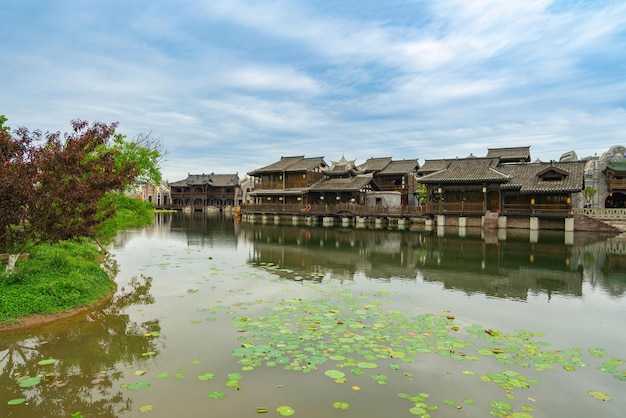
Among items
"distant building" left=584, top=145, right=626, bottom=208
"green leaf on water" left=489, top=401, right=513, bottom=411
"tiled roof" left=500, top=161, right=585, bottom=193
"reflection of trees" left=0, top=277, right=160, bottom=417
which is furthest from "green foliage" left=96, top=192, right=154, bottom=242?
"distant building" left=584, top=145, right=626, bottom=208

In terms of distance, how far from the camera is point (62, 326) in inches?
364

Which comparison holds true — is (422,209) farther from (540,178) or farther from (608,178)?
(608,178)

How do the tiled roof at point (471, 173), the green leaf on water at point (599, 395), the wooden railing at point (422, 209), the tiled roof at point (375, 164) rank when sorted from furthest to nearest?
1. the tiled roof at point (375, 164)
2. the tiled roof at point (471, 173)
3. the wooden railing at point (422, 209)
4. the green leaf on water at point (599, 395)

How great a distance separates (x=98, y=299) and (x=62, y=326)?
7.23 ft

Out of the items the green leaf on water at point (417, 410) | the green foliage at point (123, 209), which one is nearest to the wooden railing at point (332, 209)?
the green foliage at point (123, 209)

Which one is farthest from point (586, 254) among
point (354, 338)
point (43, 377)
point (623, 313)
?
point (43, 377)

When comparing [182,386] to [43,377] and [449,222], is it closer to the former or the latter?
[43,377]

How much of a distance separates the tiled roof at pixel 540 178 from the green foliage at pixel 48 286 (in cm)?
3833

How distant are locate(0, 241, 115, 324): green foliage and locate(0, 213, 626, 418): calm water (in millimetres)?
706

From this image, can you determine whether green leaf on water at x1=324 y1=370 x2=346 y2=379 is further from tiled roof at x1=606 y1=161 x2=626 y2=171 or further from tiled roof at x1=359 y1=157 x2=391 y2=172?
tiled roof at x1=359 y1=157 x2=391 y2=172

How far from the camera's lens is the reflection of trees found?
18.9ft

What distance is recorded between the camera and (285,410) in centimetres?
563

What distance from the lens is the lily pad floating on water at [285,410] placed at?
5547mm

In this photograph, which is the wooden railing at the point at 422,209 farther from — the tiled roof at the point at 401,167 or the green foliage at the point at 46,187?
the green foliage at the point at 46,187
